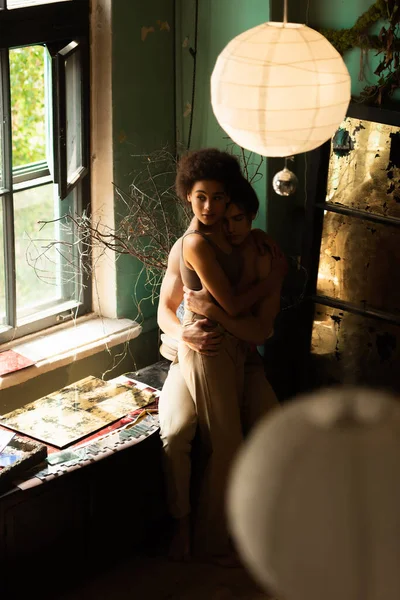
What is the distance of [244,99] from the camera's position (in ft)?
8.57

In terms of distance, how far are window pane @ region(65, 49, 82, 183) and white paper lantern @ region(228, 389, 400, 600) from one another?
3.29 meters

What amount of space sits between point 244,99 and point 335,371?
1.96m

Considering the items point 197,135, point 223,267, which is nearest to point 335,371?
point 223,267

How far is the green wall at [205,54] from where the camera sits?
12.9 ft

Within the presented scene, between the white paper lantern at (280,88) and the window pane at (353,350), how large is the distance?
1522 millimetres

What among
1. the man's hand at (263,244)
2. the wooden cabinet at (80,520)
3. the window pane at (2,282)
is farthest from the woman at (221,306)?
the window pane at (2,282)

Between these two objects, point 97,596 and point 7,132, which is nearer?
point 97,596

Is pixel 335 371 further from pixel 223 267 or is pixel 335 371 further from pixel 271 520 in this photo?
pixel 271 520

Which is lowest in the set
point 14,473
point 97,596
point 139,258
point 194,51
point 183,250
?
point 97,596

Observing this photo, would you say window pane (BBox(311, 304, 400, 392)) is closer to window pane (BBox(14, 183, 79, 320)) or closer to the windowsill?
the windowsill

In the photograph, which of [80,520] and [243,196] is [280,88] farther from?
[80,520]

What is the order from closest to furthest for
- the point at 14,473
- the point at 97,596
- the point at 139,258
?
the point at 14,473 → the point at 97,596 → the point at 139,258

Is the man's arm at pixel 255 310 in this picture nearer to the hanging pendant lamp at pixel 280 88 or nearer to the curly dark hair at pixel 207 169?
the curly dark hair at pixel 207 169

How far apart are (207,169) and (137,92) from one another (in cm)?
91
